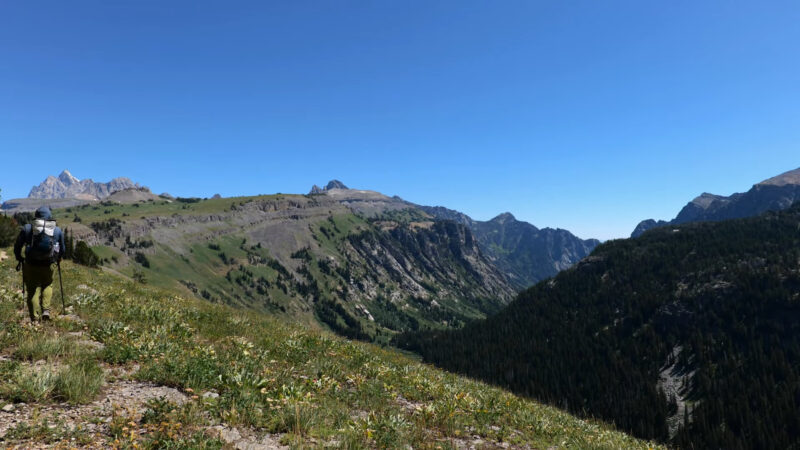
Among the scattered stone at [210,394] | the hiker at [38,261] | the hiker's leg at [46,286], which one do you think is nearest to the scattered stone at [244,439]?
the scattered stone at [210,394]

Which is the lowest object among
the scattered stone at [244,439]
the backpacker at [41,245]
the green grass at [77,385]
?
the scattered stone at [244,439]

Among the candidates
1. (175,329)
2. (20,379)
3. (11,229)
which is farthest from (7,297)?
(11,229)

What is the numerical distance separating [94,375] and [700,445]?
20995 cm

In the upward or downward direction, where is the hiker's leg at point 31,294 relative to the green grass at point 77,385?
upward

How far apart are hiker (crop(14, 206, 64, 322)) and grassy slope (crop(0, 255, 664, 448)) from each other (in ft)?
2.30

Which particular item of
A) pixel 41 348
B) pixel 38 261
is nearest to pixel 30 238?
pixel 38 261

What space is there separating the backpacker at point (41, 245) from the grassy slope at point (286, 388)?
6.36 ft

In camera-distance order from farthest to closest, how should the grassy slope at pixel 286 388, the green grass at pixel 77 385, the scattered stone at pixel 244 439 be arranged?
the grassy slope at pixel 286 388
the green grass at pixel 77 385
the scattered stone at pixel 244 439

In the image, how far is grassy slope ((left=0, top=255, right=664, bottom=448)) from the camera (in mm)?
7969

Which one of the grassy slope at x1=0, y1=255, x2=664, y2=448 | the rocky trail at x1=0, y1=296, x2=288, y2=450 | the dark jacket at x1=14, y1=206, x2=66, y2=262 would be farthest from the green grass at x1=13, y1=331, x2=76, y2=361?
the dark jacket at x1=14, y1=206, x2=66, y2=262

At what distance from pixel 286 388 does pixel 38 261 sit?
10400 millimetres

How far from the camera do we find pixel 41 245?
1274 cm

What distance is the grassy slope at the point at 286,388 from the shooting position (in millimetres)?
7969

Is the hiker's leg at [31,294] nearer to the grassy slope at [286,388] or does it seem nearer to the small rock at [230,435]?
the grassy slope at [286,388]
